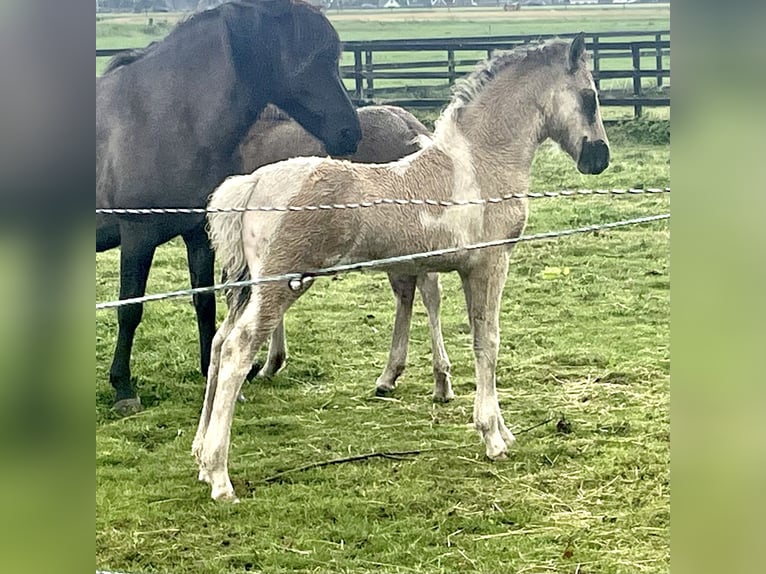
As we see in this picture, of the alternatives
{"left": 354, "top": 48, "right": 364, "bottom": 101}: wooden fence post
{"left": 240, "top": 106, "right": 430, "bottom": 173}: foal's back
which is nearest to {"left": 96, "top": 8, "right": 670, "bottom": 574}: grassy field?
{"left": 354, "top": 48, "right": 364, "bottom": 101}: wooden fence post

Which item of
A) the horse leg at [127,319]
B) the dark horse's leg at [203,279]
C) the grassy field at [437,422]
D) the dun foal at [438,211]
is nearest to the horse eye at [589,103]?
the dun foal at [438,211]

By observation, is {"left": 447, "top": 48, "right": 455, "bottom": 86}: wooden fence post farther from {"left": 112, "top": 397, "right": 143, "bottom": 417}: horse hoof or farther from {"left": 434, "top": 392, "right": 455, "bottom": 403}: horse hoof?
{"left": 112, "top": 397, "right": 143, "bottom": 417}: horse hoof

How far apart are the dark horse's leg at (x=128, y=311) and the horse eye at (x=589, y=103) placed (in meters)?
1.73

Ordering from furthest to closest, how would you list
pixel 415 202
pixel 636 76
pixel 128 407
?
pixel 128 407, pixel 415 202, pixel 636 76

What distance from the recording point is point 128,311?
12.1 ft

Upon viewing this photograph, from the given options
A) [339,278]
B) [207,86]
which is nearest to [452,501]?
[339,278]

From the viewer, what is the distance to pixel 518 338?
3.53m

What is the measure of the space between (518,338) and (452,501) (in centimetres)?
65

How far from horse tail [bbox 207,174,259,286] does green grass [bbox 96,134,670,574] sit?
0.19 m

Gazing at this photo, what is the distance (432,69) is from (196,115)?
3.06ft

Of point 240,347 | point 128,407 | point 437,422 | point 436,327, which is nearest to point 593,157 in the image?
point 436,327

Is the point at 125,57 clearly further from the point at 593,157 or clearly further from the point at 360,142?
the point at 593,157

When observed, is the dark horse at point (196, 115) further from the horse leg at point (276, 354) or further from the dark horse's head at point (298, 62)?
the horse leg at point (276, 354)
